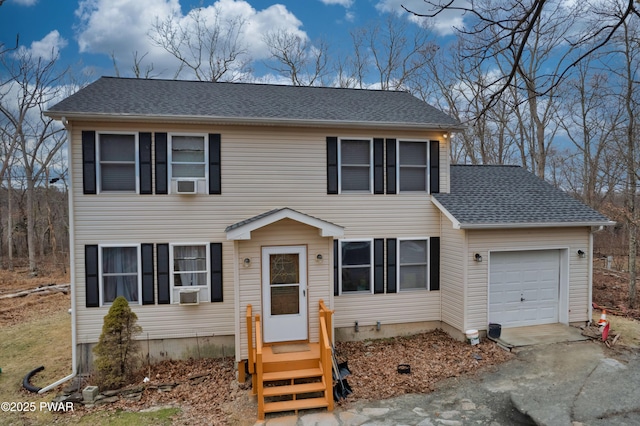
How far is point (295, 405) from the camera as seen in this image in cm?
610

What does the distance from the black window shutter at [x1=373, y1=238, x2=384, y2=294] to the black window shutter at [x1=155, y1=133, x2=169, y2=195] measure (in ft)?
16.9

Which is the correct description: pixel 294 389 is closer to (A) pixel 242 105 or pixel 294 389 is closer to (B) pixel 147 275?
(B) pixel 147 275

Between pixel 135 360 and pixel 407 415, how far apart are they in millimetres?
5754

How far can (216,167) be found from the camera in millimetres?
8547

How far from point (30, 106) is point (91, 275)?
18.1 metres

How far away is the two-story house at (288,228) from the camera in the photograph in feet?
25.5

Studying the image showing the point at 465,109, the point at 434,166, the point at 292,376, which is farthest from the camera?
the point at 465,109

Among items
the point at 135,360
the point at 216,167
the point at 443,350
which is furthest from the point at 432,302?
the point at 135,360

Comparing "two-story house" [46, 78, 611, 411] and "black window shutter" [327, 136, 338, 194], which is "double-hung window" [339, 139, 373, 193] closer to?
"two-story house" [46, 78, 611, 411]

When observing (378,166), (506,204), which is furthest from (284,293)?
(506,204)

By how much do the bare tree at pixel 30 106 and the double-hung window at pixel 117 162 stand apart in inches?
573

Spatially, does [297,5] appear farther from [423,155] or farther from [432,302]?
[432,302]

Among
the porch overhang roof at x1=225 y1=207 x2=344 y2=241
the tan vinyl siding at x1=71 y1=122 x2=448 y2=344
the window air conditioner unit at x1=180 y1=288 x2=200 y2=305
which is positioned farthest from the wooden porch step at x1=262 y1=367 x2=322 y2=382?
the window air conditioner unit at x1=180 y1=288 x2=200 y2=305

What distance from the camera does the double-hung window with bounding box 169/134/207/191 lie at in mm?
8484
